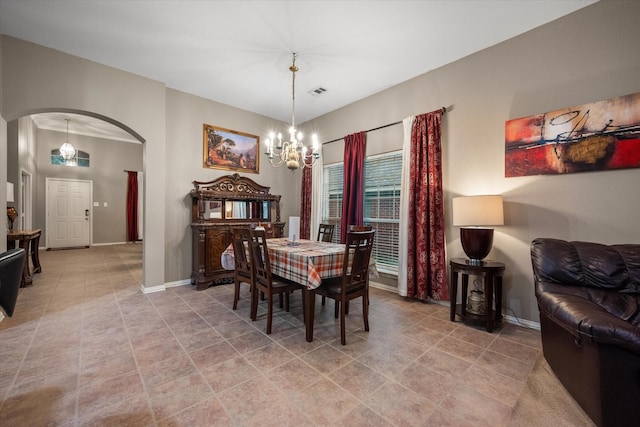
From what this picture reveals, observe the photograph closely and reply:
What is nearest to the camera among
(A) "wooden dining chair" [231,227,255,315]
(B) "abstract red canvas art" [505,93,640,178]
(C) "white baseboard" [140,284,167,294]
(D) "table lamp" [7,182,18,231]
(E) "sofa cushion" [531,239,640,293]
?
(E) "sofa cushion" [531,239,640,293]

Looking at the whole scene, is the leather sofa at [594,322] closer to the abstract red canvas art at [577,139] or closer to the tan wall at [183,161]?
the abstract red canvas art at [577,139]

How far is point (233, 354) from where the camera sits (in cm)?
217

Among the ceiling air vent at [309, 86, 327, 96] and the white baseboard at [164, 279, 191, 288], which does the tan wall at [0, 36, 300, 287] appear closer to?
the white baseboard at [164, 279, 191, 288]

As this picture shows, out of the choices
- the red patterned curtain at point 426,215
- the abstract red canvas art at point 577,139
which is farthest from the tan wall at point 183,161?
the abstract red canvas art at point 577,139

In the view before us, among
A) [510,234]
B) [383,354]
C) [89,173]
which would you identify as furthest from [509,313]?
[89,173]

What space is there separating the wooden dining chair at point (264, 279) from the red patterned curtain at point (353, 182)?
1.70 meters

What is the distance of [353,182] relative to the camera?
4.34 meters

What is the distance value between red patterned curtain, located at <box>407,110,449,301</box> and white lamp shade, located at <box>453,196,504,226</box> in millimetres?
579

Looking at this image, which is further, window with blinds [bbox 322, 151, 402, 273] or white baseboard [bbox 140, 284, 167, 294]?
window with blinds [bbox 322, 151, 402, 273]

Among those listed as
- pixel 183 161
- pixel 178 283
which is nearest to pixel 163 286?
pixel 178 283

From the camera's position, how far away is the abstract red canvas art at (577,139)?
7.32ft

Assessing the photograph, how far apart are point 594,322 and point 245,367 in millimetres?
2156

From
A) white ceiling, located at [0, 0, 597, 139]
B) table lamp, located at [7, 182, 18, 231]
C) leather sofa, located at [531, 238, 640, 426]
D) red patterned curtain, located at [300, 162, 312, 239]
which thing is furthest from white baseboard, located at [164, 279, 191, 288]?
leather sofa, located at [531, 238, 640, 426]

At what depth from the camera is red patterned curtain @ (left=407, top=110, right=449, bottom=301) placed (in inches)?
130
